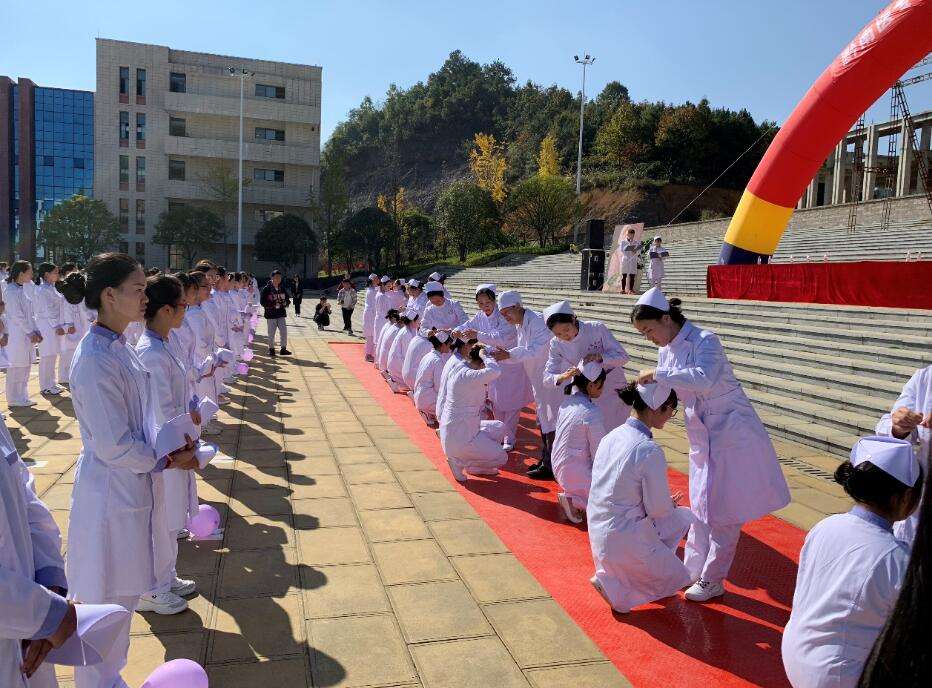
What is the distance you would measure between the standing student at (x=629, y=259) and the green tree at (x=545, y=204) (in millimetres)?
20298

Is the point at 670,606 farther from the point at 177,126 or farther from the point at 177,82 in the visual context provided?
the point at 177,82

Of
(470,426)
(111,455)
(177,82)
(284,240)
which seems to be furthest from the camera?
(177,82)

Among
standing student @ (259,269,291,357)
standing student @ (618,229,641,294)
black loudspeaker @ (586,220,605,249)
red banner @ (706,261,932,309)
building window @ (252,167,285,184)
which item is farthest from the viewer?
building window @ (252,167,285,184)

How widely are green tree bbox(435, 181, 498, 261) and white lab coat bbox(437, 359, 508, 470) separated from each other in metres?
35.1

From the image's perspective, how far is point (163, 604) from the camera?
147 inches

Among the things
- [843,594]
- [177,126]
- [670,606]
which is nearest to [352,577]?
[670,606]

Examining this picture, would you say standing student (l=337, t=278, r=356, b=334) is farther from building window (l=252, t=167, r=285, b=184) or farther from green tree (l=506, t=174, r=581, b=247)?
building window (l=252, t=167, r=285, b=184)

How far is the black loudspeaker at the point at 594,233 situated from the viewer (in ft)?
65.7

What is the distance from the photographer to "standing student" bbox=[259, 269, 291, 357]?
44.2 feet

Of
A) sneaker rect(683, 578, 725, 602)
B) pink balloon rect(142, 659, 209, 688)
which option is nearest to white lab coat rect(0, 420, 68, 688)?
pink balloon rect(142, 659, 209, 688)

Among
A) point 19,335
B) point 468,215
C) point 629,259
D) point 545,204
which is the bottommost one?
point 19,335

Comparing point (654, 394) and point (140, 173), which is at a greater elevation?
point (140, 173)

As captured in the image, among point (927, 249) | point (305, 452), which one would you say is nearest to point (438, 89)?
point (927, 249)

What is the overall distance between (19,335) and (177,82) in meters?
38.8
